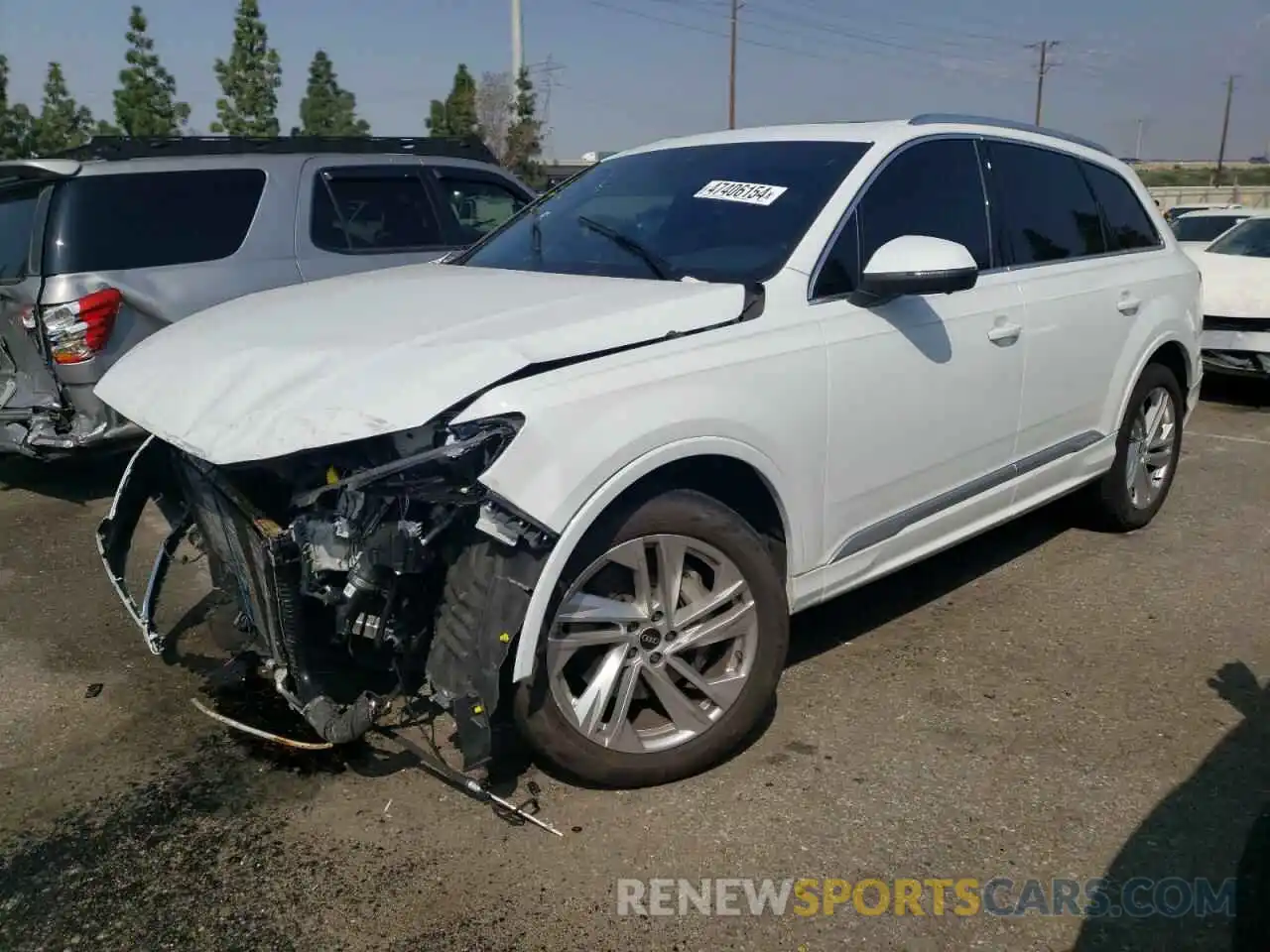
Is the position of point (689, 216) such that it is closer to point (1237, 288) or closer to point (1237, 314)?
point (1237, 314)

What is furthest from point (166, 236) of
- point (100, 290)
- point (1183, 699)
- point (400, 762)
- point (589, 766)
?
point (1183, 699)

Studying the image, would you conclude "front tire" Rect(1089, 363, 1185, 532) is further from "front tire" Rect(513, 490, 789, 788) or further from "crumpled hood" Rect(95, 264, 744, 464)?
"crumpled hood" Rect(95, 264, 744, 464)

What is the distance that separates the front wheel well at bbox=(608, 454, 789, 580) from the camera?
114 inches

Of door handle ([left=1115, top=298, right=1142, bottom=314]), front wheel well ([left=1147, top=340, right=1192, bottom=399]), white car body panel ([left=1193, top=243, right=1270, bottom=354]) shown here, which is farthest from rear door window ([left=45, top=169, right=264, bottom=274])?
white car body panel ([left=1193, top=243, right=1270, bottom=354])

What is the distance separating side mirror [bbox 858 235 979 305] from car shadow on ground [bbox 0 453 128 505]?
14.9ft

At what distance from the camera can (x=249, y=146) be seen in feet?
20.8

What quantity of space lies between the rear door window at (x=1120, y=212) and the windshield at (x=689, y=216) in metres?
1.75

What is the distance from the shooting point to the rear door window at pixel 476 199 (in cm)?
715

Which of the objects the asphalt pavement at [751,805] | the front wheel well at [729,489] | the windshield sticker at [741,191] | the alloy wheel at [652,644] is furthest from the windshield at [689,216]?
the asphalt pavement at [751,805]

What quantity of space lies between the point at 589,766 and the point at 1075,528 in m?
3.42

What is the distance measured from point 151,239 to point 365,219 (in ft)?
4.33

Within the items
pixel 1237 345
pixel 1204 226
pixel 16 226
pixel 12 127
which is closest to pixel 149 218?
pixel 16 226

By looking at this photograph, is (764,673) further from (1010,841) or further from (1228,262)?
(1228,262)

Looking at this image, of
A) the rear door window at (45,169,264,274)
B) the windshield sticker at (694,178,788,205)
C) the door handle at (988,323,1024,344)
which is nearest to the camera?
the windshield sticker at (694,178,788,205)
